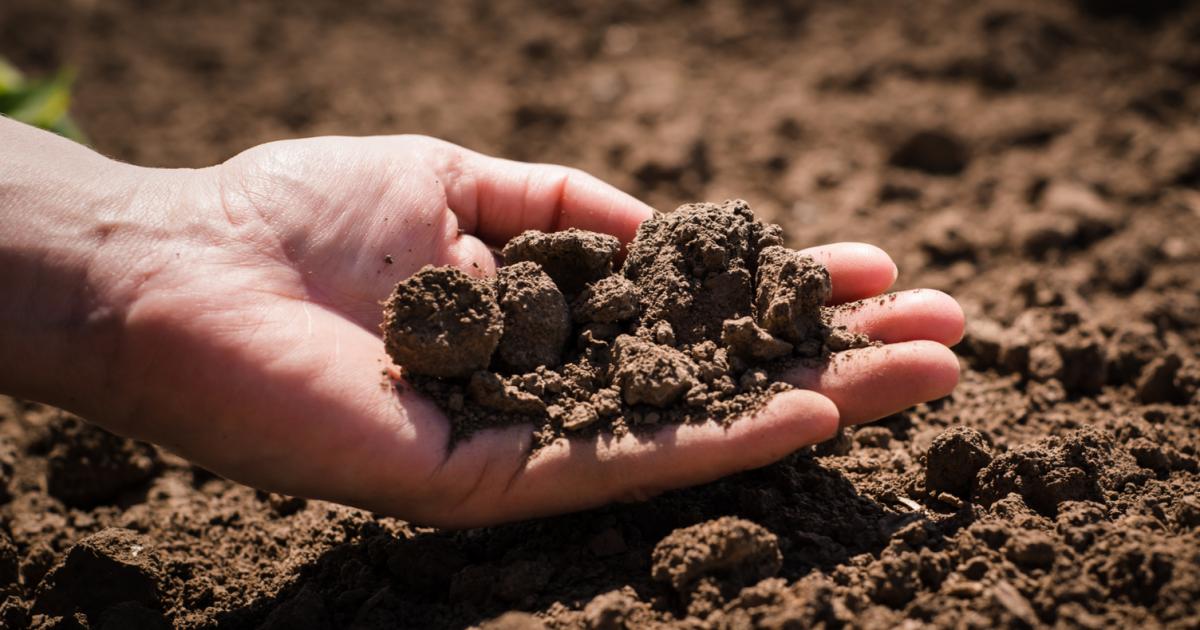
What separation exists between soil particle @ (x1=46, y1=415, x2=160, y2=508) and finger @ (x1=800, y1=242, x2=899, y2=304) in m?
2.29

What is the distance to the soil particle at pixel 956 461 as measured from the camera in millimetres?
2541

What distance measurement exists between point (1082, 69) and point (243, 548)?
4993 mm

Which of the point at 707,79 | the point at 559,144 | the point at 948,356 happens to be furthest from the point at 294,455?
the point at 707,79

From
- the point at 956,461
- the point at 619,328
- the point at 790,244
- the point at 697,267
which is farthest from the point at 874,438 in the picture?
the point at 790,244

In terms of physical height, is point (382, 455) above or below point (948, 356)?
below

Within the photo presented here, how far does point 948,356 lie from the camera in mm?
2379

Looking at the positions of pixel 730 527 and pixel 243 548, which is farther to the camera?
pixel 243 548

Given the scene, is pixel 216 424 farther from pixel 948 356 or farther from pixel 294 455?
pixel 948 356

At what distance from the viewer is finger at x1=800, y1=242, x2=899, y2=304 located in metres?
2.73

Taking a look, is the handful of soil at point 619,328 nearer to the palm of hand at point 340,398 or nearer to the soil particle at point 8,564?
the palm of hand at point 340,398

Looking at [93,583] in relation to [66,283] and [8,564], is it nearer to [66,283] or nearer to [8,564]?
[8,564]

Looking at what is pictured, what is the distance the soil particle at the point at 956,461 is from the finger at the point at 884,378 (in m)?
0.21

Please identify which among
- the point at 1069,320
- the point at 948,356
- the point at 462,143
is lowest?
the point at 948,356

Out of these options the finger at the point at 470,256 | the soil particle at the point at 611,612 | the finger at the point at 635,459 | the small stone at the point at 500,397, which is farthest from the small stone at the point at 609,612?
the finger at the point at 470,256
